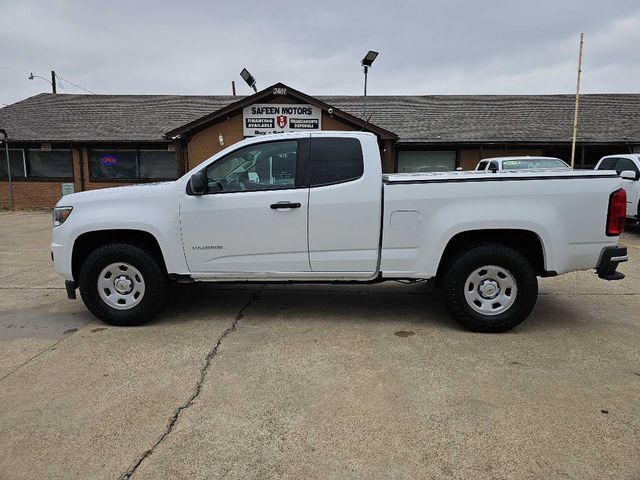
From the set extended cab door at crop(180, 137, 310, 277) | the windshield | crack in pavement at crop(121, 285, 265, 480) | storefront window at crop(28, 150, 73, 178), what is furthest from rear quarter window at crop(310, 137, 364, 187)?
storefront window at crop(28, 150, 73, 178)

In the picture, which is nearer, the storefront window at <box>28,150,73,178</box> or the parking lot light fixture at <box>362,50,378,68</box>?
the parking lot light fixture at <box>362,50,378,68</box>

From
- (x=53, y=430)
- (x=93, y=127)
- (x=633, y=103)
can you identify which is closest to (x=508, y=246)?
(x=53, y=430)

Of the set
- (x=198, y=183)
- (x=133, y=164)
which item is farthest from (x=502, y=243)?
(x=133, y=164)

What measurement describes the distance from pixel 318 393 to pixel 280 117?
1384 centimetres

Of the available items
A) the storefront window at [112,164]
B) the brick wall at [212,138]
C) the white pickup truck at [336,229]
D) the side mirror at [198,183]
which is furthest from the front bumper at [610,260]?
the storefront window at [112,164]

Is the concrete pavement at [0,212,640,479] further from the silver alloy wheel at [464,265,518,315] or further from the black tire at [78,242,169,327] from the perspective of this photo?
the silver alloy wheel at [464,265,518,315]

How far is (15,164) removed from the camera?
1864 centimetres

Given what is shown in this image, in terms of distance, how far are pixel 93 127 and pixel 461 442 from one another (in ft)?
64.9

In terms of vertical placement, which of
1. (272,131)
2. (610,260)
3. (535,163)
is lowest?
(610,260)

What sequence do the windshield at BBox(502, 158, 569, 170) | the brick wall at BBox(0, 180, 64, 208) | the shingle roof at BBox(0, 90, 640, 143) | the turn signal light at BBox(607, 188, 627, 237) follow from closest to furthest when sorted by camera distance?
the turn signal light at BBox(607, 188, 627, 237) < the windshield at BBox(502, 158, 569, 170) < the shingle roof at BBox(0, 90, 640, 143) < the brick wall at BBox(0, 180, 64, 208)

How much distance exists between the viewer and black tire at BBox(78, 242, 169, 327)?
4.63 metres

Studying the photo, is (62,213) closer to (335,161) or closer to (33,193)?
(335,161)

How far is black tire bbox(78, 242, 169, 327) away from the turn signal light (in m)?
4.27

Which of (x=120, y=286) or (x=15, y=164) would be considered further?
(x=15, y=164)
